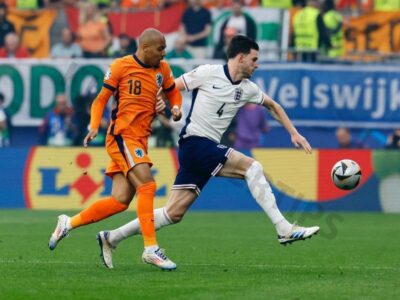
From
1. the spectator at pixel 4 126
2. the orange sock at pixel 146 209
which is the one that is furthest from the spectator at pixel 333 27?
the orange sock at pixel 146 209

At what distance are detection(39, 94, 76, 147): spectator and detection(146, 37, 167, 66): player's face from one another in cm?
1250

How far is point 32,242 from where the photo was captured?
14.8m

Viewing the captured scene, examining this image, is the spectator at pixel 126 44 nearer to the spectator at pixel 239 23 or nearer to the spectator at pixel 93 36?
the spectator at pixel 93 36

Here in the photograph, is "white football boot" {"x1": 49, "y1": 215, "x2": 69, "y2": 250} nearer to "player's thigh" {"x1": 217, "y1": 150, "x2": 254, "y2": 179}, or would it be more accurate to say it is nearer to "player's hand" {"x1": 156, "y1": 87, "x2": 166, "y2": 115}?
"player's hand" {"x1": 156, "y1": 87, "x2": 166, "y2": 115}

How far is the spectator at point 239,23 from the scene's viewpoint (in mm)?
24078

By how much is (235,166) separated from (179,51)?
1250 centimetres

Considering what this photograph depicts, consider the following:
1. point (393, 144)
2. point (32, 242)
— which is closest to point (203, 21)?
point (393, 144)

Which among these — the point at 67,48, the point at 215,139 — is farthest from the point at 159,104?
the point at 67,48

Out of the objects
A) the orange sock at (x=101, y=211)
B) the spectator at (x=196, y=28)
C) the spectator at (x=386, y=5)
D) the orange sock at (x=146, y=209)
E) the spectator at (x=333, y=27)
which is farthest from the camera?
the spectator at (x=386, y=5)

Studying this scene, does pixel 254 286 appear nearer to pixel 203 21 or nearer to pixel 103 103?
pixel 103 103

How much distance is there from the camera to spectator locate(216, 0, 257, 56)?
24.1 m

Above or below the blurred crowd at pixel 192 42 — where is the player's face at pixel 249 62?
above

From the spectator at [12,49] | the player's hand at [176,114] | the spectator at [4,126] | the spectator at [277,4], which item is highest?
the player's hand at [176,114]

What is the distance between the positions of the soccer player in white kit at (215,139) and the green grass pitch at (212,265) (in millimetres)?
616
